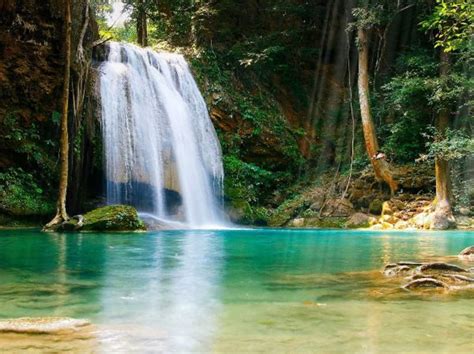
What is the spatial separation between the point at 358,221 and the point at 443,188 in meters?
2.63

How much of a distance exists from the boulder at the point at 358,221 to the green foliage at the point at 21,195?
29.0 feet

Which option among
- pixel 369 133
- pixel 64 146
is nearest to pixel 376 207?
pixel 369 133

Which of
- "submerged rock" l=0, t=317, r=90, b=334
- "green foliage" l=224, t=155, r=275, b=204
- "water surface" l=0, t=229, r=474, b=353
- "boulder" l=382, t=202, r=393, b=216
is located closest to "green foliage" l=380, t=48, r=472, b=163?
"boulder" l=382, t=202, r=393, b=216

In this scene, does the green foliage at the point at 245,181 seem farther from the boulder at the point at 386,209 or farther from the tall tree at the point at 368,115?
the boulder at the point at 386,209

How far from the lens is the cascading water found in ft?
50.2

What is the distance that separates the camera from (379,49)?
64.0 feet

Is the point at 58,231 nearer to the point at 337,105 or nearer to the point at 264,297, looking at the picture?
the point at 264,297

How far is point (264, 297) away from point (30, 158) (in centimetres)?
1194

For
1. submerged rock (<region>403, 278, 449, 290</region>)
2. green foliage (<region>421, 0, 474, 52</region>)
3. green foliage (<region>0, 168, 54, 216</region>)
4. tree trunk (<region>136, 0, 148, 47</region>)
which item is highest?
tree trunk (<region>136, 0, 148, 47</region>)

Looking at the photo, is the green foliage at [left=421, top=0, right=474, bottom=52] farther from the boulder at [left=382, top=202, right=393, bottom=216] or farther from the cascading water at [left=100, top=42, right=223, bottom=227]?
the cascading water at [left=100, top=42, right=223, bottom=227]

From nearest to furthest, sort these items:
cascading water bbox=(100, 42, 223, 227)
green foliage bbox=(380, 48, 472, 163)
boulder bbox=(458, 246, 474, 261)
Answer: boulder bbox=(458, 246, 474, 261)
green foliage bbox=(380, 48, 472, 163)
cascading water bbox=(100, 42, 223, 227)

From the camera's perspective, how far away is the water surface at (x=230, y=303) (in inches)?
107

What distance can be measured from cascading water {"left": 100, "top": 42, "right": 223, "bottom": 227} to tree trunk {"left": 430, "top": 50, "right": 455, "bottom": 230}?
6662mm

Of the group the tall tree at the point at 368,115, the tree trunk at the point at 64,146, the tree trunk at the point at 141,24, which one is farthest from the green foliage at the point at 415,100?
the tree trunk at the point at 141,24
